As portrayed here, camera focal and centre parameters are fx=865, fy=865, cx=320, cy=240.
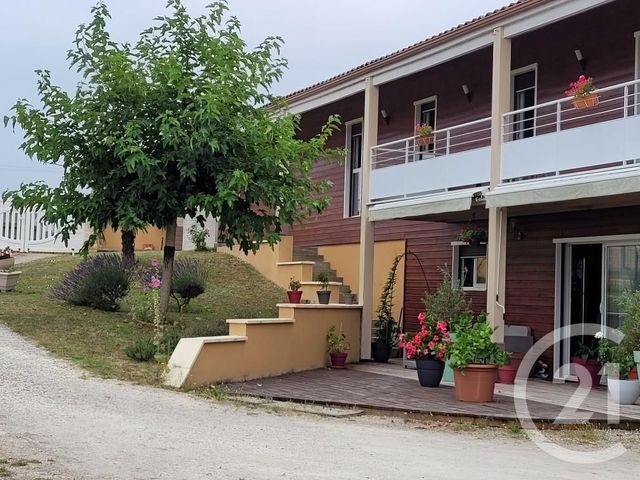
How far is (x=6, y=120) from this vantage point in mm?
13766

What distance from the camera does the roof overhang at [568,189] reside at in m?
10.5

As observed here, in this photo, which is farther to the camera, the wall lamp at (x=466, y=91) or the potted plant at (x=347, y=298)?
the potted plant at (x=347, y=298)

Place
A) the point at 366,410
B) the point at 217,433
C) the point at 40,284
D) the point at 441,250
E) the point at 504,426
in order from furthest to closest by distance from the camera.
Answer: the point at 40,284 < the point at 441,250 < the point at 366,410 < the point at 504,426 < the point at 217,433

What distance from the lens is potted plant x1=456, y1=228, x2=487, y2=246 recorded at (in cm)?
1432

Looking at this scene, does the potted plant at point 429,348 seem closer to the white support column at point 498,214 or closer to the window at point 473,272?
the white support column at point 498,214

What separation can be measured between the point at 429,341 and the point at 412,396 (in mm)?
1006

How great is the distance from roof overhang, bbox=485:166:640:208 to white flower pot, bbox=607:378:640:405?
2346mm

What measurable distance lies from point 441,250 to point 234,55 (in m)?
5.50

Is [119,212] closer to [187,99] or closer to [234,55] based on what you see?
[187,99]

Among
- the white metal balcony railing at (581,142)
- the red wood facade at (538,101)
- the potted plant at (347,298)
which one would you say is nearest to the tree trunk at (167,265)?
the potted plant at (347,298)

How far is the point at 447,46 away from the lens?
44.6 ft

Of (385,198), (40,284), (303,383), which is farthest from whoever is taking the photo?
(40,284)

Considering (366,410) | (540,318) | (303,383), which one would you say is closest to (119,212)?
(303,383)

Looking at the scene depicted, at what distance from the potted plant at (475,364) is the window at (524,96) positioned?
4.81 meters
